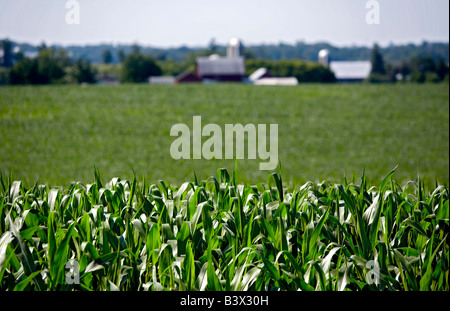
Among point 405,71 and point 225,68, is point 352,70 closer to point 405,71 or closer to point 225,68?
point 405,71

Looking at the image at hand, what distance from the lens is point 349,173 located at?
8.84m

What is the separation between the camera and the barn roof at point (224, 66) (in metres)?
31.4

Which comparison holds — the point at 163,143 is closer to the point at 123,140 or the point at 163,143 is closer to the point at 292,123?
the point at 123,140

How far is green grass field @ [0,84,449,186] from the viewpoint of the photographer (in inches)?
354

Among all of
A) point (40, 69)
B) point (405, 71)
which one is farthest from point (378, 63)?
point (40, 69)

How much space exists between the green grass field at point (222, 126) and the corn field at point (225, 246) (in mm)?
3058

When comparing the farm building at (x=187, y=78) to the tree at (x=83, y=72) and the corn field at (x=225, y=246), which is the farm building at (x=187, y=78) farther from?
the corn field at (x=225, y=246)

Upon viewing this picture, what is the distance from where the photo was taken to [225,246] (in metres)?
2.75

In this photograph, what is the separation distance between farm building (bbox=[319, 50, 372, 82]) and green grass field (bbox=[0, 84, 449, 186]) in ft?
15.8

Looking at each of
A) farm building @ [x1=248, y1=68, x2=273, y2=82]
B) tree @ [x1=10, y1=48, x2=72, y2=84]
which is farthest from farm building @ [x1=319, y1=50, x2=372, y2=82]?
tree @ [x1=10, y1=48, x2=72, y2=84]

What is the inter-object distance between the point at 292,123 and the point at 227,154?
4.82 meters

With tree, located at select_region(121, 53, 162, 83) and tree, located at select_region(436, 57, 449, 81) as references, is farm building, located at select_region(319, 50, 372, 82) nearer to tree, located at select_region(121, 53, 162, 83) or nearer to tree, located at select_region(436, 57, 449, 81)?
tree, located at select_region(436, 57, 449, 81)

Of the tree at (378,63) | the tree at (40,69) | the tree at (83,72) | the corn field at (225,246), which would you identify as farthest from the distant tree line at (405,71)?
the corn field at (225,246)
